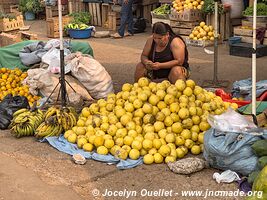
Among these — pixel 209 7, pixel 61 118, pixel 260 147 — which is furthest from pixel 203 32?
pixel 260 147

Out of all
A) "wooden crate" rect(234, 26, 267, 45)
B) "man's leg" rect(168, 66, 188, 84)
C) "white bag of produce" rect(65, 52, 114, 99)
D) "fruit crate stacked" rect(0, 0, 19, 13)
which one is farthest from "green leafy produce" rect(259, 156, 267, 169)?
"fruit crate stacked" rect(0, 0, 19, 13)

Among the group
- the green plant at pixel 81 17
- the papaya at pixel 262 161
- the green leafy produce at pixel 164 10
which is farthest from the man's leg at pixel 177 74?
the green plant at pixel 81 17

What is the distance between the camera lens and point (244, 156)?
16.8 feet

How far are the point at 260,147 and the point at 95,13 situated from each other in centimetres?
1270

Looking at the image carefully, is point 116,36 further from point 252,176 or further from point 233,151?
point 252,176

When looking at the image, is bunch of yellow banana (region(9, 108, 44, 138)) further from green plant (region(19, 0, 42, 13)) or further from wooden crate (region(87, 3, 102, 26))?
green plant (region(19, 0, 42, 13))

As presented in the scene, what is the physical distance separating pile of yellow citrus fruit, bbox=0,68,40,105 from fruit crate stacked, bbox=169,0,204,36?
18.3ft

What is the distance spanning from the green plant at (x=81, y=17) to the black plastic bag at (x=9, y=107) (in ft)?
26.9

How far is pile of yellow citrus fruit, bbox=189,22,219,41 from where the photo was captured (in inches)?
493

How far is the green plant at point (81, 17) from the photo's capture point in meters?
15.4

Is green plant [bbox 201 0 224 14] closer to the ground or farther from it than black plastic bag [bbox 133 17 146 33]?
farther from it

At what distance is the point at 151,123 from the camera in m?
6.02

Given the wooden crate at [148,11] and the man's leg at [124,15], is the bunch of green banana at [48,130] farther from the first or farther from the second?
the wooden crate at [148,11]

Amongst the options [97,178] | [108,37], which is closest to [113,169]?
[97,178]
